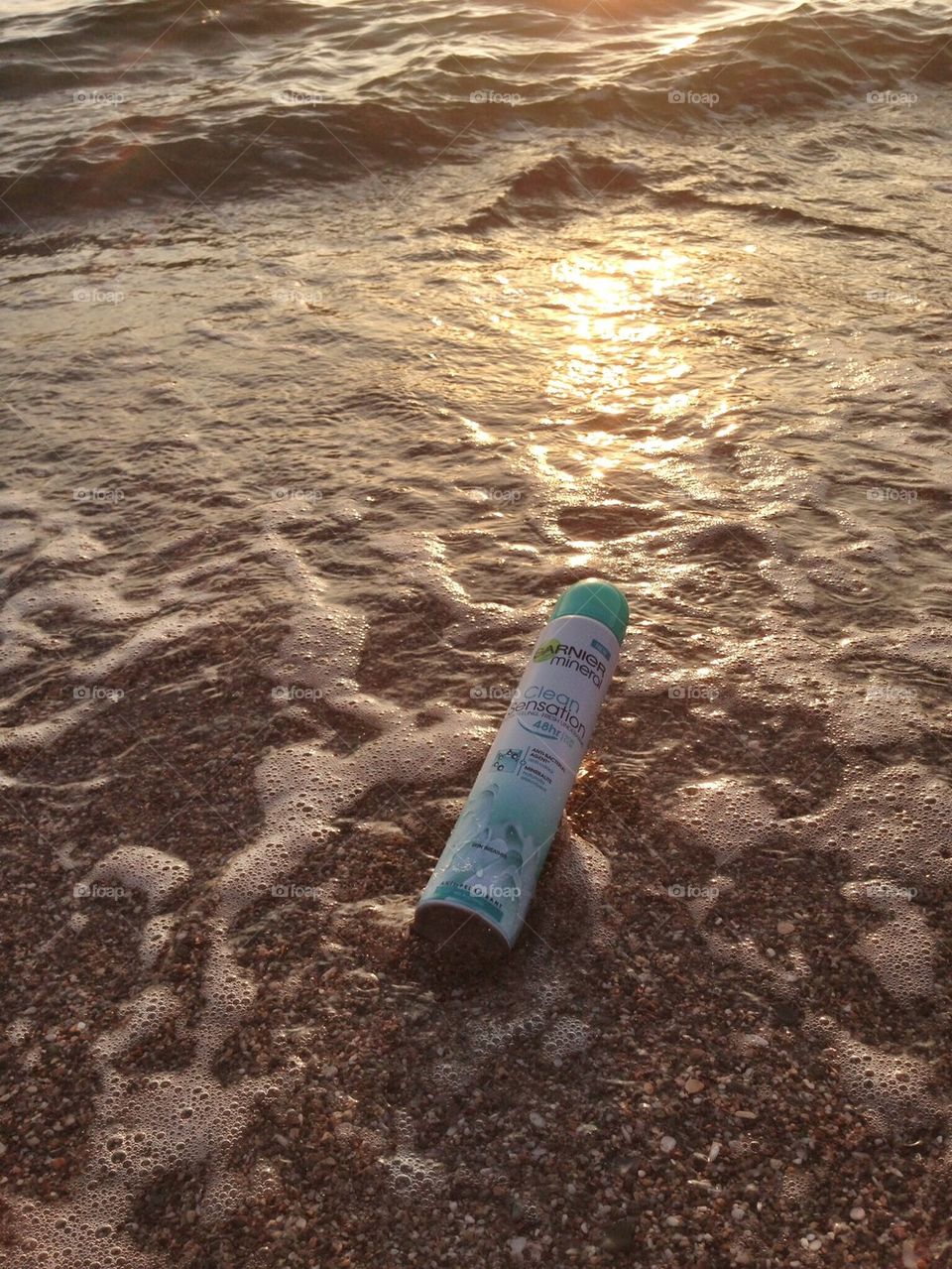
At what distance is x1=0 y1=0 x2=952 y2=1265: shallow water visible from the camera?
2014mm

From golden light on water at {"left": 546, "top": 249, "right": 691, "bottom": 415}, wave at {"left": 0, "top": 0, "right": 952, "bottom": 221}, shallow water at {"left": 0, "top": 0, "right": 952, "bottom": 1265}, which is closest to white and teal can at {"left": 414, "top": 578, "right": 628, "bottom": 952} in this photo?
shallow water at {"left": 0, "top": 0, "right": 952, "bottom": 1265}

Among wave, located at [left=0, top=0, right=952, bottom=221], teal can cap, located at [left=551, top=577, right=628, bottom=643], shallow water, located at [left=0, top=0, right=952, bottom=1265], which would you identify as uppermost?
wave, located at [left=0, top=0, right=952, bottom=221]

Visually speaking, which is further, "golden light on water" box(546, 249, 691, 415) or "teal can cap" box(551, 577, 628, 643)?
"golden light on water" box(546, 249, 691, 415)

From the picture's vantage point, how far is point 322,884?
8.32 feet

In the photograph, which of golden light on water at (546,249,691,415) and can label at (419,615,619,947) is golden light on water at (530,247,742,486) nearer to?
golden light on water at (546,249,691,415)

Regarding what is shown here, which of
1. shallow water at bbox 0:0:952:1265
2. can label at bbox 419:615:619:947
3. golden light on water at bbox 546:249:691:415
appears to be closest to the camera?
shallow water at bbox 0:0:952:1265

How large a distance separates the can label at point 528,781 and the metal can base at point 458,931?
0.03 m

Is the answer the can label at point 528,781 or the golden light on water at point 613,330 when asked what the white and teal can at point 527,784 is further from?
the golden light on water at point 613,330

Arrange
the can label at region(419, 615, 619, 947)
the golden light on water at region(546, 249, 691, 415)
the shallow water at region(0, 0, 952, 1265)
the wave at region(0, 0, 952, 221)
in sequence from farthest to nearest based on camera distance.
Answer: the wave at region(0, 0, 952, 221)
the golden light on water at region(546, 249, 691, 415)
the can label at region(419, 615, 619, 947)
the shallow water at region(0, 0, 952, 1265)

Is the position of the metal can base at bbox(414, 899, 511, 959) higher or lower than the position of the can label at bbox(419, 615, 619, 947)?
lower

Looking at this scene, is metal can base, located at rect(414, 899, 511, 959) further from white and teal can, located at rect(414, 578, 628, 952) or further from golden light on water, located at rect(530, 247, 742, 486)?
golden light on water, located at rect(530, 247, 742, 486)

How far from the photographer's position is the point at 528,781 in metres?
2.34

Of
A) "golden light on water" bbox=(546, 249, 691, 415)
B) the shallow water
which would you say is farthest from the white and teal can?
"golden light on water" bbox=(546, 249, 691, 415)

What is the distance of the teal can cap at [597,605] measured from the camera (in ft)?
8.36
